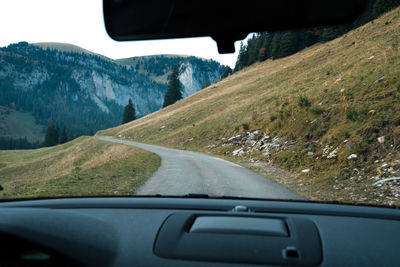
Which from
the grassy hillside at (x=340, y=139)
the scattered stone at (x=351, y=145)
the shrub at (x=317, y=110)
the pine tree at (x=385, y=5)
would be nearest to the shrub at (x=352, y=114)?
the grassy hillside at (x=340, y=139)

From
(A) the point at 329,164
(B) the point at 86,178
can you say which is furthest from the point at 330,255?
(B) the point at 86,178

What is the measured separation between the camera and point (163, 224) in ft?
7.09

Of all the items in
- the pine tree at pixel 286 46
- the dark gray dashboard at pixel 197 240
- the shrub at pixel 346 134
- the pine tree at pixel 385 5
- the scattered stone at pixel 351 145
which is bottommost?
the scattered stone at pixel 351 145

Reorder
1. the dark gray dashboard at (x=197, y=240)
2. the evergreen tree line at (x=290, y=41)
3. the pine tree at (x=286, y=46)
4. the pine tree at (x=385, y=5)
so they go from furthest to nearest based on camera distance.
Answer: the pine tree at (x=286, y=46)
the evergreen tree line at (x=290, y=41)
the pine tree at (x=385, y=5)
the dark gray dashboard at (x=197, y=240)

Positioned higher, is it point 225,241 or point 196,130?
point 225,241

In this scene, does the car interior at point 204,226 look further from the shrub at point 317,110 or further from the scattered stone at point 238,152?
the scattered stone at point 238,152

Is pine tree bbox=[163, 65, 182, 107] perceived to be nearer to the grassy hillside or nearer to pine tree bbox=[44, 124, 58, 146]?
pine tree bbox=[44, 124, 58, 146]

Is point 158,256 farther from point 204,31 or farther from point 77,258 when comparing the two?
point 204,31

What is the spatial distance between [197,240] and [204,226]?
21 cm

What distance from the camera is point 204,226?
2.04m

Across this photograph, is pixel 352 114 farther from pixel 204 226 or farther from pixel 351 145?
pixel 204 226

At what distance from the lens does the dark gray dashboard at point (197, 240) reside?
1.70 m

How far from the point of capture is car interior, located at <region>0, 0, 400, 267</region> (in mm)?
1731

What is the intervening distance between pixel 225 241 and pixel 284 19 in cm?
203
